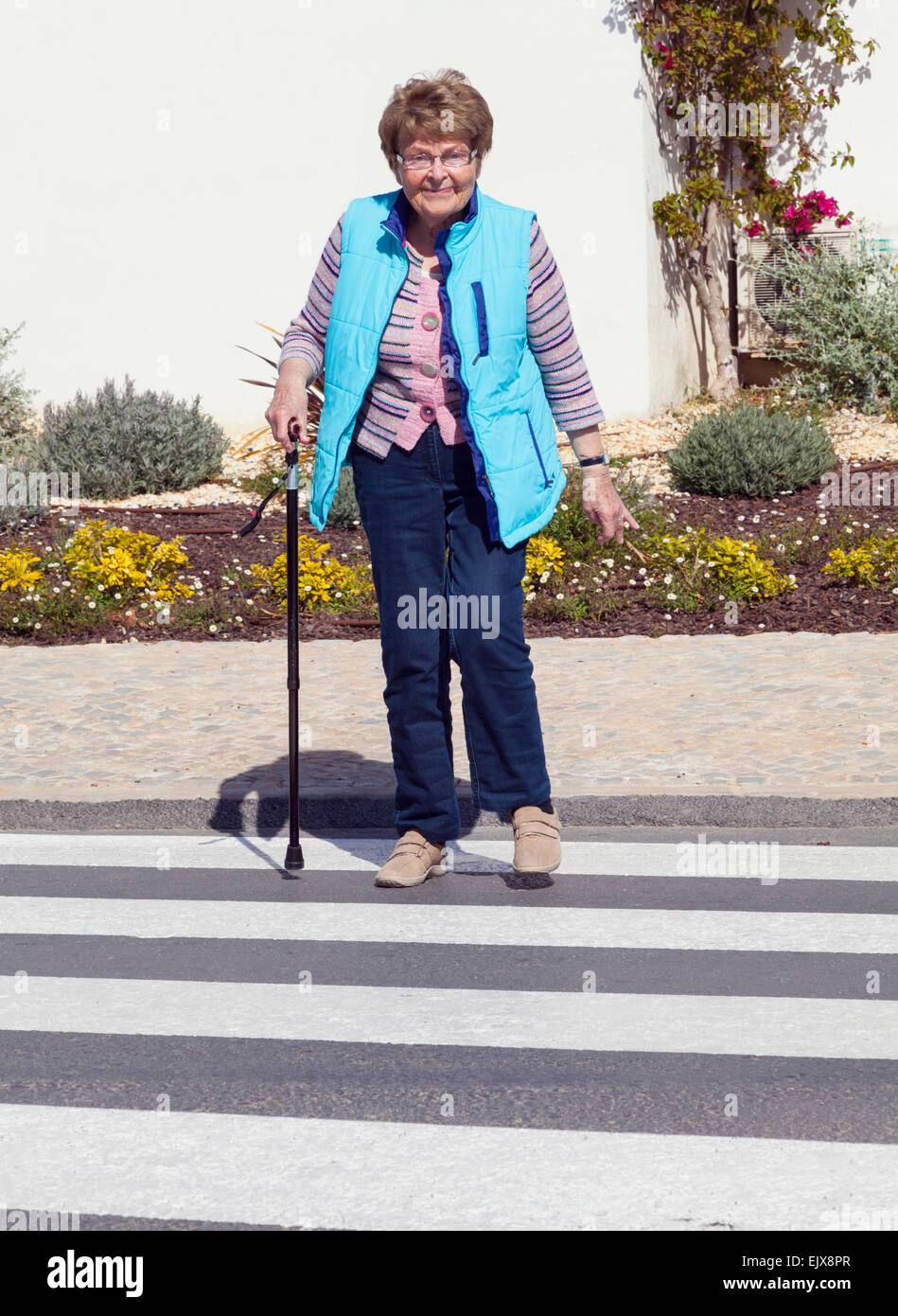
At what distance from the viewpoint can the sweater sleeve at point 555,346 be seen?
5.02 m

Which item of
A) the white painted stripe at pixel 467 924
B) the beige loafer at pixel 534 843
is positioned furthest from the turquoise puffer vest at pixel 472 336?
the white painted stripe at pixel 467 924

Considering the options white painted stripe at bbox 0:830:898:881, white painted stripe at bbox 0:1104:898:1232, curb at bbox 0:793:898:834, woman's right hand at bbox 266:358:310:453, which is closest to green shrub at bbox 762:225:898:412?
curb at bbox 0:793:898:834

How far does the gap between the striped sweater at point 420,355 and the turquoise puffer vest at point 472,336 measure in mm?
48

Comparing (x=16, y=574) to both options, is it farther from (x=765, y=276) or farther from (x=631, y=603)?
(x=765, y=276)

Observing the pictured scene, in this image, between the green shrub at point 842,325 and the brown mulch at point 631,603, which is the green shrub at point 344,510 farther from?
the green shrub at point 842,325

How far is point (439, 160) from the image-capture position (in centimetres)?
480

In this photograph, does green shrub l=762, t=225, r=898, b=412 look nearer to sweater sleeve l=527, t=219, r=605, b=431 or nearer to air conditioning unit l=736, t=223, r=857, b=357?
air conditioning unit l=736, t=223, r=857, b=357

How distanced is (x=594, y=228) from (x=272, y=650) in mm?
7978

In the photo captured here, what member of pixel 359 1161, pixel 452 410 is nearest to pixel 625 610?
pixel 452 410

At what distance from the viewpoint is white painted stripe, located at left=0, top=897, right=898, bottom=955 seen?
184 inches

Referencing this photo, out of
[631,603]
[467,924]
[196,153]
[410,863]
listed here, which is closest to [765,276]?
[196,153]

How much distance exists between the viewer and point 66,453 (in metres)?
13.5

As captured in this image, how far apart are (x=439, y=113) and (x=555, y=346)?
0.77 m

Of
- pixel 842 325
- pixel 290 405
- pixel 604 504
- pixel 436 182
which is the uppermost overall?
pixel 842 325
